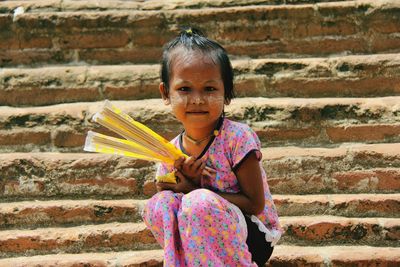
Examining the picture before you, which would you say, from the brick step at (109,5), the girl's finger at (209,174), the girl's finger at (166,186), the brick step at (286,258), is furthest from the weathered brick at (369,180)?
the brick step at (109,5)

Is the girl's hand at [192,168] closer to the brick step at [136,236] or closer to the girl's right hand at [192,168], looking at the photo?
the girl's right hand at [192,168]

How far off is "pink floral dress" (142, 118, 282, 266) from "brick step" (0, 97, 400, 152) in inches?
35.1

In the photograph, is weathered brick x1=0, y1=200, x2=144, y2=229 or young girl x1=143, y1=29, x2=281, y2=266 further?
weathered brick x1=0, y1=200, x2=144, y2=229

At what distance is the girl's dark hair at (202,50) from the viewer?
6.26 ft

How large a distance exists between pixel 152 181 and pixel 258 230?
841 mm

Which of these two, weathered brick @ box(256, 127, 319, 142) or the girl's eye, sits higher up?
the girl's eye

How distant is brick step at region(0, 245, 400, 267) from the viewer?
212cm

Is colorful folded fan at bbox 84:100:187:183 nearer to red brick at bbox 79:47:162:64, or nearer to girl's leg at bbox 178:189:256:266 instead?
girl's leg at bbox 178:189:256:266

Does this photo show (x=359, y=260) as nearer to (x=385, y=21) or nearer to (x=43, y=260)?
(x=43, y=260)

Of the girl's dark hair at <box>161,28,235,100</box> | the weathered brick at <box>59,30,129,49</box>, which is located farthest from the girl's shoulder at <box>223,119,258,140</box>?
the weathered brick at <box>59,30,129,49</box>

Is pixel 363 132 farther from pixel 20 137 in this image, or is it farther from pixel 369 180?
pixel 20 137

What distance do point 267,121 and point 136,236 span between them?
86 cm

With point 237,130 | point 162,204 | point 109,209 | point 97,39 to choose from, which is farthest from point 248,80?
point 162,204

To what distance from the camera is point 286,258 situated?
84.9 inches
